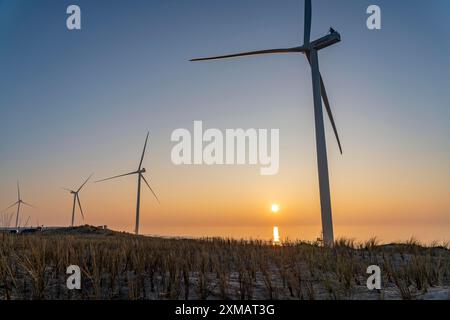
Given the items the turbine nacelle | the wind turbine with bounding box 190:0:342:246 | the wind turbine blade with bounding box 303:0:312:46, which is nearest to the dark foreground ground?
the wind turbine with bounding box 190:0:342:246

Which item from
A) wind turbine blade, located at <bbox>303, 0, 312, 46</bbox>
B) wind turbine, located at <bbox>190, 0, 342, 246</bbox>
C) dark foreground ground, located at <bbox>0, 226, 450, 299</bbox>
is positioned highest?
wind turbine blade, located at <bbox>303, 0, 312, 46</bbox>

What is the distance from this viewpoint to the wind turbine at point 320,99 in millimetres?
26312

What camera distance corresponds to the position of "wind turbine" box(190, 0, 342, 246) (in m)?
26.3

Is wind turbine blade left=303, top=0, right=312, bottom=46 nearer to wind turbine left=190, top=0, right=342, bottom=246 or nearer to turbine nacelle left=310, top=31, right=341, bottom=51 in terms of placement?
wind turbine left=190, top=0, right=342, bottom=246

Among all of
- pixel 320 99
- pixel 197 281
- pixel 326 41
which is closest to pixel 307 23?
pixel 326 41

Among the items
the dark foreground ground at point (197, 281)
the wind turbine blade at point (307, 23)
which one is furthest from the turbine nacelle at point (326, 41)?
the dark foreground ground at point (197, 281)

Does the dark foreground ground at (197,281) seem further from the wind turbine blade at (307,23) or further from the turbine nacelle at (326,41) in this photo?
the wind turbine blade at (307,23)

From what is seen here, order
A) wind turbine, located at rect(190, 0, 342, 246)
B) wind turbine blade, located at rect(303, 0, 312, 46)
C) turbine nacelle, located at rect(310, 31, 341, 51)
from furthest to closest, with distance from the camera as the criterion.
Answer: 1. wind turbine blade, located at rect(303, 0, 312, 46)
2. turbine nacelle, located at rect(310, 31, 341, 51)
3. wind turbine, located at rect(190, 0, 342, 246)

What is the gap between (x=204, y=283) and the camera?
945 cm

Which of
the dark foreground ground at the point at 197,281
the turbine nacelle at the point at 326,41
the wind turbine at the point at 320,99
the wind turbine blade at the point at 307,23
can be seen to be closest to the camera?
the dark foreground ground at the point at 197,281

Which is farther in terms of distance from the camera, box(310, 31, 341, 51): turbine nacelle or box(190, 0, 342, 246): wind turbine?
box(310, 31, 341, 51): turbine nacelle

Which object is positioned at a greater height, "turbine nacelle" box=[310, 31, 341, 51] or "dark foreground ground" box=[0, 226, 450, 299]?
"turbine nacelle" box=[310, 31, 341, 51]

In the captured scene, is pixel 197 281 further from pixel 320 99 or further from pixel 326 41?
pixel 326 41
